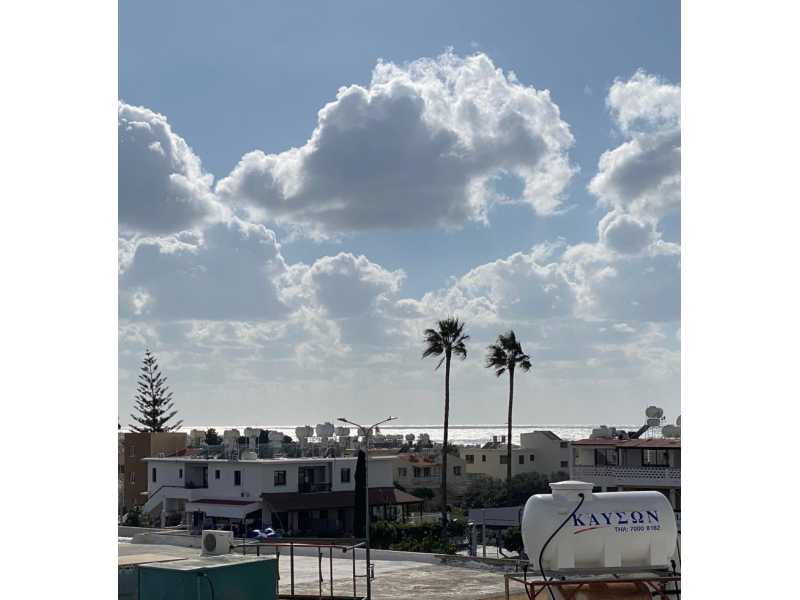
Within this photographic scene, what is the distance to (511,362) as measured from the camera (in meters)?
70.9

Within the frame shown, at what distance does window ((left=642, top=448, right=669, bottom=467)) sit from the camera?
49.5 metres

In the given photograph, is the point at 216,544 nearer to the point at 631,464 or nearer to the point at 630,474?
the point at 630,474

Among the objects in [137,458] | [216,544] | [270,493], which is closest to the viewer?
[216,544]

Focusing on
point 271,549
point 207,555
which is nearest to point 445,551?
point 271,549

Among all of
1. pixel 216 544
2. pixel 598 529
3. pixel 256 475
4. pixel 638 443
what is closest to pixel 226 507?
pixel 256 475

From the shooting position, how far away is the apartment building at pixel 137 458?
72.1m

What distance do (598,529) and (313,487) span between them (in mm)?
44243

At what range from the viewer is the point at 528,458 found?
80.7 meters

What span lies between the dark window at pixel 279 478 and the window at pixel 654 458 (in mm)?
19487

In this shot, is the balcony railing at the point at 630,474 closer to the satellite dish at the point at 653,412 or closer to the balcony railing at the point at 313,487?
the satellite dish at the point at 653,412

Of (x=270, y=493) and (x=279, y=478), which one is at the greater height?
(x=279, y=478)

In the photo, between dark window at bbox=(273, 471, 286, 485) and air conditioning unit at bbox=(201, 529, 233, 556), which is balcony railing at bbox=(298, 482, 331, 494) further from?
air conditioning unit at bbox=(201, 529, 233, 556)

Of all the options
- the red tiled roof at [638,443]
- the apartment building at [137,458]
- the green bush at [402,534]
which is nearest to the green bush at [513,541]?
the green bush at [402,534]
